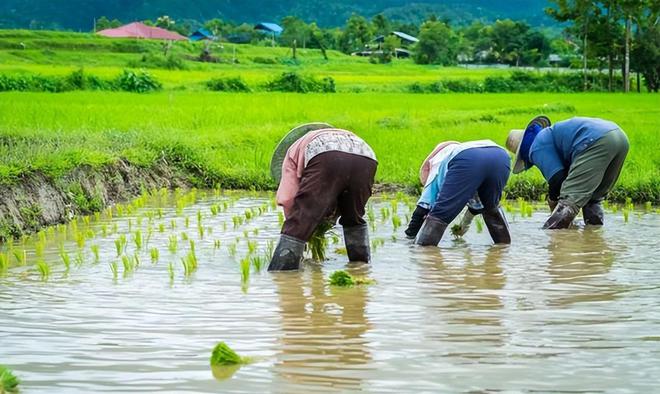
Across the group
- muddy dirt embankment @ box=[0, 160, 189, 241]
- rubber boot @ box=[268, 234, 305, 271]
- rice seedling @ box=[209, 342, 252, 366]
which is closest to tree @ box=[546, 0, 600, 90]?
muddy dirt embankment @ box=[0, 160, 189, 241]

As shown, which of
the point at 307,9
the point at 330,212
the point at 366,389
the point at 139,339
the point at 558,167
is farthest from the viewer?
the point at 307,9

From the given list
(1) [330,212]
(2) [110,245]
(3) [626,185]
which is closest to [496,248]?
(1) [330,212]

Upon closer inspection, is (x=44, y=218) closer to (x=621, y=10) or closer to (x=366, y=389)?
A: (x=366, y=389)

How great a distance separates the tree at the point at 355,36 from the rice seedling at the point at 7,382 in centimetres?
7836

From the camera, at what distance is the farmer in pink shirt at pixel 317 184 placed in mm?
6668

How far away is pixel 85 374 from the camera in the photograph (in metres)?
4.30

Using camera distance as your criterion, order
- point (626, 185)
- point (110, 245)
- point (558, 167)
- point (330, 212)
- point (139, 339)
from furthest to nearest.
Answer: point (626, 185) < point (558, 167) < point (110, 245) < point (330, 212) < point (139, 339)

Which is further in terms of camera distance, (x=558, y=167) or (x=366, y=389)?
(x=558, y=167)

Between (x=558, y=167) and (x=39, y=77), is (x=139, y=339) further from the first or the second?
(x=39, y=77)

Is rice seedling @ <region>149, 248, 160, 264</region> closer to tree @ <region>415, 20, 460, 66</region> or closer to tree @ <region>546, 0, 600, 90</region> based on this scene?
tree @ <region>546, 0, 600, 90</region>

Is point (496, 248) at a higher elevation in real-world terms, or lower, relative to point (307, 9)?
lower

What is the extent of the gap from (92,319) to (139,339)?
56 cm

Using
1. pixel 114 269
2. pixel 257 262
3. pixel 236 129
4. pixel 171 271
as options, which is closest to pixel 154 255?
pixel 114 269

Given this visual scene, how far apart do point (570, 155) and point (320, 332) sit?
465 cm
